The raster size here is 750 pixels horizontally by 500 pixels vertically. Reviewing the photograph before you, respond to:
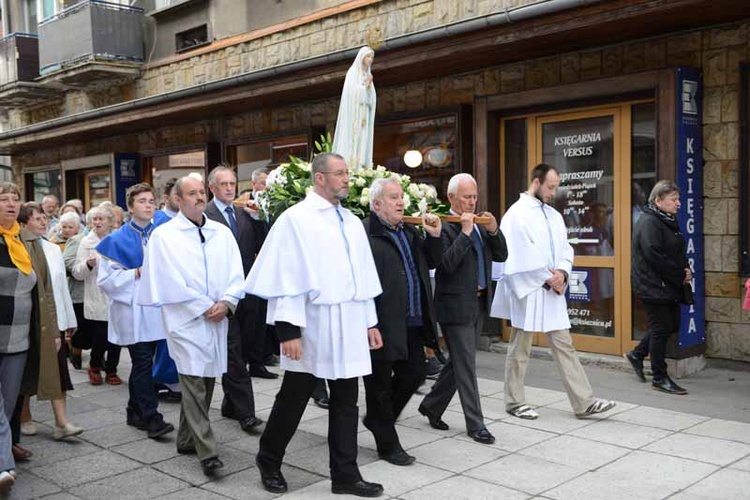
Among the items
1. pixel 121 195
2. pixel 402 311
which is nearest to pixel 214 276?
pixel 402 311

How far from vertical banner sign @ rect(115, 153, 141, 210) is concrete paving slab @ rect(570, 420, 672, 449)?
11871mm

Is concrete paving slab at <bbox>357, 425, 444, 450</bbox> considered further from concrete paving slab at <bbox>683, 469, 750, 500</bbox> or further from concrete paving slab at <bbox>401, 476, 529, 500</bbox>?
concrete paving slab at <bbox>683, 469, 750, 500</bbox>

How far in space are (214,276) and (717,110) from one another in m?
5.13

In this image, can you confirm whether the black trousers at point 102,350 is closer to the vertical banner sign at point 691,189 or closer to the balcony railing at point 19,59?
the vertical banner sign at point 691,189

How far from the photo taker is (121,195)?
1585 cm

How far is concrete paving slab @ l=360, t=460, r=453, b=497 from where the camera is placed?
4.70 metres

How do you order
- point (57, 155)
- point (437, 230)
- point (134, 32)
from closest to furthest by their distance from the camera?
point (437, 230) < point (134, 32) < point (57, 155)

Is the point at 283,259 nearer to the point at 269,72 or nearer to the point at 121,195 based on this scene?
the point at 269,72

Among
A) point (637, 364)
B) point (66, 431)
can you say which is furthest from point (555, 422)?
point (66, 431)

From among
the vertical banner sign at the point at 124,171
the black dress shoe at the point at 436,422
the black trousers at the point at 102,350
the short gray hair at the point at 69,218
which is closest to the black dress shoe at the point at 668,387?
the black dress shoe at the point at 436,422

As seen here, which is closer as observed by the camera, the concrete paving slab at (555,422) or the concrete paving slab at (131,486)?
the concrete paving slab at (131,486)

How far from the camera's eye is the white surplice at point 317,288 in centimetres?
451

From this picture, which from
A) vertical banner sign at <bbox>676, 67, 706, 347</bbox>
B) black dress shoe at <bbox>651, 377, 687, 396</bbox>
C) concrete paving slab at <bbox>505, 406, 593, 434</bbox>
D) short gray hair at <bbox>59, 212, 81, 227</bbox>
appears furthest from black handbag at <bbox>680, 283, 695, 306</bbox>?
short gray hair at <bbox>59, 212, 81, 227</bbox>

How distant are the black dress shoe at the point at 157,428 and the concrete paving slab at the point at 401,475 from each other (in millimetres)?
1595
